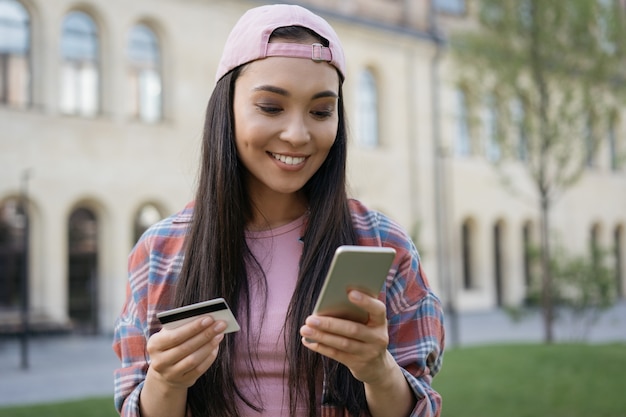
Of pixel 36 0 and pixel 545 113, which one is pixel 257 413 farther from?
pixel 36 0

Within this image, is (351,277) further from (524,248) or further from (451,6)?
(524,248)

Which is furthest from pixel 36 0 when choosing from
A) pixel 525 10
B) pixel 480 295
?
pixel 480 295

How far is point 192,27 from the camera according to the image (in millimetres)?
21938

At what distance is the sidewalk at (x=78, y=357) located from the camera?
1223 cm

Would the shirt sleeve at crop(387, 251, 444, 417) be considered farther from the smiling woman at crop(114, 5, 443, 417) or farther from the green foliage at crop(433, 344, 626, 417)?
the green foliage at crop(433, 344, 626, 417)

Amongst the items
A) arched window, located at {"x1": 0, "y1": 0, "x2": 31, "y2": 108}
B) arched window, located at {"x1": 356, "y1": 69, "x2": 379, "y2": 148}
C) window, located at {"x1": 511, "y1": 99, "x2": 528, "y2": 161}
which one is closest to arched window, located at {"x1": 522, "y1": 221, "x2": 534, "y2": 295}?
arched window, located at {"x1": 356, "y1": 69, "x2": 379, "y2": 148}

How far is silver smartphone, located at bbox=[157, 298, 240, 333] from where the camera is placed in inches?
72.4

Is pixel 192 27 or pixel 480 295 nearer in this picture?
pixel 192 27

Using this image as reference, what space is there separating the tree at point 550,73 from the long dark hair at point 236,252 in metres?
11.7

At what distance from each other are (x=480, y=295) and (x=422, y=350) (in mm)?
27299

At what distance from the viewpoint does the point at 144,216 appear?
2102cm

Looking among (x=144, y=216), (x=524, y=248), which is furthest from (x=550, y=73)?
(x=524, y=248)

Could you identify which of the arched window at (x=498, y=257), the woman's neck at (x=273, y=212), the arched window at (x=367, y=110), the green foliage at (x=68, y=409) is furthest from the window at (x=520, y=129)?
the arched window at (x=498, y=257)

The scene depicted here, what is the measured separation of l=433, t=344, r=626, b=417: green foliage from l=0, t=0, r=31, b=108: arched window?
40.8ft
